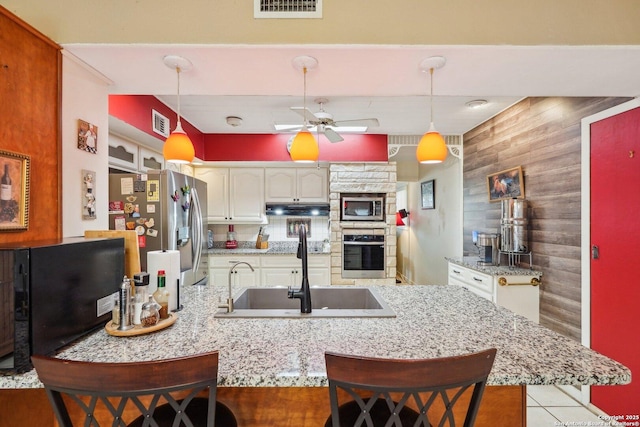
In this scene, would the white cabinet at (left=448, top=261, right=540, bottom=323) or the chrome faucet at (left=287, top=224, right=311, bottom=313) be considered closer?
the chrome faucet at (left=287, top=224, right=311, bottom=313)

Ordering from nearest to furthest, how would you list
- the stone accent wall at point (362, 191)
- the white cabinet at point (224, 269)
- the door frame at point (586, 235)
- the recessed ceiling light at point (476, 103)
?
the door frame at point (586, 235) < the recessed ceiling light at point (476, 103) < the white cabinet at point (224, 269) < the stone accent wall at point (362, 191)

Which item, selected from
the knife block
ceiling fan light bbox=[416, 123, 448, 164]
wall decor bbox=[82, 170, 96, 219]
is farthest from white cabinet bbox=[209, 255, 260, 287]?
ceiling fan light bbox=[416, 123, 448, 164]

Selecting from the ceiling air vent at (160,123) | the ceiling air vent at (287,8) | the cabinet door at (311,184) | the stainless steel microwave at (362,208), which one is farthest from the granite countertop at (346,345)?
the cabinet door at (311,184)

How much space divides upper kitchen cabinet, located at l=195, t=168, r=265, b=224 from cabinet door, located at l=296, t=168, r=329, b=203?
544 mm

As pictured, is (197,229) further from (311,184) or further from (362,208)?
(362,208)

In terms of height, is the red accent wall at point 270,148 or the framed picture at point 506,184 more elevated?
the red accent wall at point 270,148

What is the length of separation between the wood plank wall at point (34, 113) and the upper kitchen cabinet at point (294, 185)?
109 inches

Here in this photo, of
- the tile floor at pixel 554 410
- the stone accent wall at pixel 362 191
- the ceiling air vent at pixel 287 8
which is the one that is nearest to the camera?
the ceiling air vent at pixel 287 8

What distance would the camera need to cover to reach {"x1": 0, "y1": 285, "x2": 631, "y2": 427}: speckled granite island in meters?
0.91

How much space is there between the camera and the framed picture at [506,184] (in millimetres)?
2822

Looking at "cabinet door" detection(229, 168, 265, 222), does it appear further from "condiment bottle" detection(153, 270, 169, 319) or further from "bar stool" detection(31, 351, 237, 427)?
"bar stool" detection(31, 351, 237, 427)

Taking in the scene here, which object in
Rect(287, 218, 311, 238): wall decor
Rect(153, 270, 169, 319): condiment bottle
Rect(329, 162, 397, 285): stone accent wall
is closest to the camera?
Rect(153, 270, 169, 319): condiment bottle

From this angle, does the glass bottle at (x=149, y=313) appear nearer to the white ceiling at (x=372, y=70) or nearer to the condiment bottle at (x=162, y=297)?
the condiment bottle at (x=162, y=297)

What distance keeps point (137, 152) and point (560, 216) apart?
12.9ft
